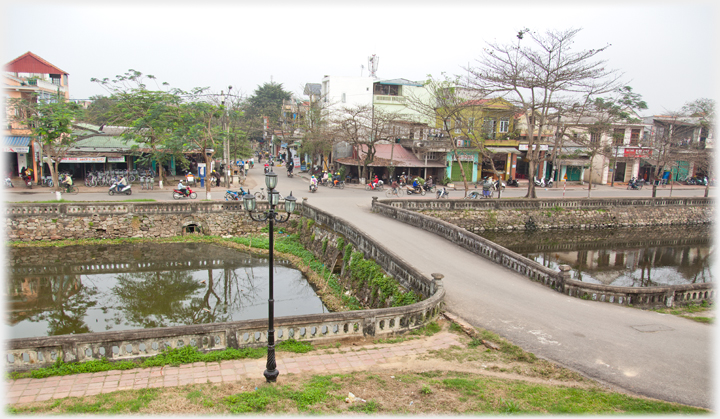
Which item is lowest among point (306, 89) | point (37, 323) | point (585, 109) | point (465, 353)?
point (37, 323)

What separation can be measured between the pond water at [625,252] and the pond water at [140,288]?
502 inches

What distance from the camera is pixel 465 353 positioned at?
8.73m

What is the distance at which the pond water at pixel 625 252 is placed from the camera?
781 inches

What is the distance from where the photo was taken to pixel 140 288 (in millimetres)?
16938

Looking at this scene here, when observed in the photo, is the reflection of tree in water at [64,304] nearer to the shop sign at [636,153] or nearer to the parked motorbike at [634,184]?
the parked motorbike at [634,184]

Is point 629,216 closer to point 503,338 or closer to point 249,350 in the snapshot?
point 503,338

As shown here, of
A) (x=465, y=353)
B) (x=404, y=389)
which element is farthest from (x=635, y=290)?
(x=404, y=389)

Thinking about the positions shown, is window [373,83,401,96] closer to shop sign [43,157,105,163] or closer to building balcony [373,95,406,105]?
building balcony [373,95,406,105]

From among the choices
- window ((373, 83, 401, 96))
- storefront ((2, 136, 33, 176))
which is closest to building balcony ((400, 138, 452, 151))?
window ((373, 83, 401, 96))

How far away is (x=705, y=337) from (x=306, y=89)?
49.3 m

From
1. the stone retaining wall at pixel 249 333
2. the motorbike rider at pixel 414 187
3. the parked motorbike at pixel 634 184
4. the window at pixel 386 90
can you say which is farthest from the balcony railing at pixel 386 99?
the stone retaining wall at pixel 249 333

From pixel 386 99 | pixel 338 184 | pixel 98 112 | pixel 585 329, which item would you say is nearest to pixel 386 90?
pixel 386 99

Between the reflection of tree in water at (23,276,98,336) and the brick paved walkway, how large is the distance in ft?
21.6

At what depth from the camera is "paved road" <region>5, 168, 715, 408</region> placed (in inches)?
303
